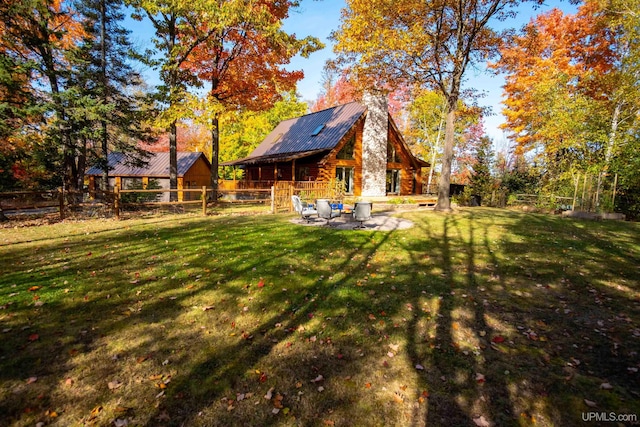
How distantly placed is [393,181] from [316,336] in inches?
1037

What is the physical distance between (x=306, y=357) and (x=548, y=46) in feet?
116

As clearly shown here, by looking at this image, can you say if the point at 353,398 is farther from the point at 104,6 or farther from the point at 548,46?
the point at 548,46

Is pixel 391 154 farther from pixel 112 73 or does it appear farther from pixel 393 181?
pixel 112 73

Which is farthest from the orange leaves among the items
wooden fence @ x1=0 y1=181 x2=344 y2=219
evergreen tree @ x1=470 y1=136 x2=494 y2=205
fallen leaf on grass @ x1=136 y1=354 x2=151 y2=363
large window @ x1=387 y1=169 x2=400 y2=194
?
fallen leaf on grass @ x1=136 y1=354 x2=151 y2=363

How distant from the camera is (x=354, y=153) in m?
26.5

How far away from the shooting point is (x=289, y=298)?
5.33 m

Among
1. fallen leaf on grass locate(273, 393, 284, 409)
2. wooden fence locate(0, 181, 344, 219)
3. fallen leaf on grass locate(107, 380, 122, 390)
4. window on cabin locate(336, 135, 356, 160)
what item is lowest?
fallen leaf on grass locate(107, 380, 122, 390)

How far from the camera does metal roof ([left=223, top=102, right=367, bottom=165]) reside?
25.8 metres

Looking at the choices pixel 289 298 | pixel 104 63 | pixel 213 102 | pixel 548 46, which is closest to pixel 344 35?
pixel 213 102

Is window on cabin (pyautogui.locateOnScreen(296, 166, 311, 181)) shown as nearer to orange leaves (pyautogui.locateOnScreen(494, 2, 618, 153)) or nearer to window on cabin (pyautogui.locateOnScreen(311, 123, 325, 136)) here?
window on cabin (pyautogui.locateOnScreen(311, 123, 325, 136))

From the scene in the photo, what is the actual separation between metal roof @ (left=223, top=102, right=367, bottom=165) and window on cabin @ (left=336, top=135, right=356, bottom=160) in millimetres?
1241

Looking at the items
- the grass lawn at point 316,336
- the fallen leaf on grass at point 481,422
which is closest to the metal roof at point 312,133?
the grass lawn at point 316,336

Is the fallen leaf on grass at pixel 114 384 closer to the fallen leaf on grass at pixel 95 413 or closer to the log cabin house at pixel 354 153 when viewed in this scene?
the fallen leaf on grass at pixel 95 413

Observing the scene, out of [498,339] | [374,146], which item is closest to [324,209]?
[498,339]
